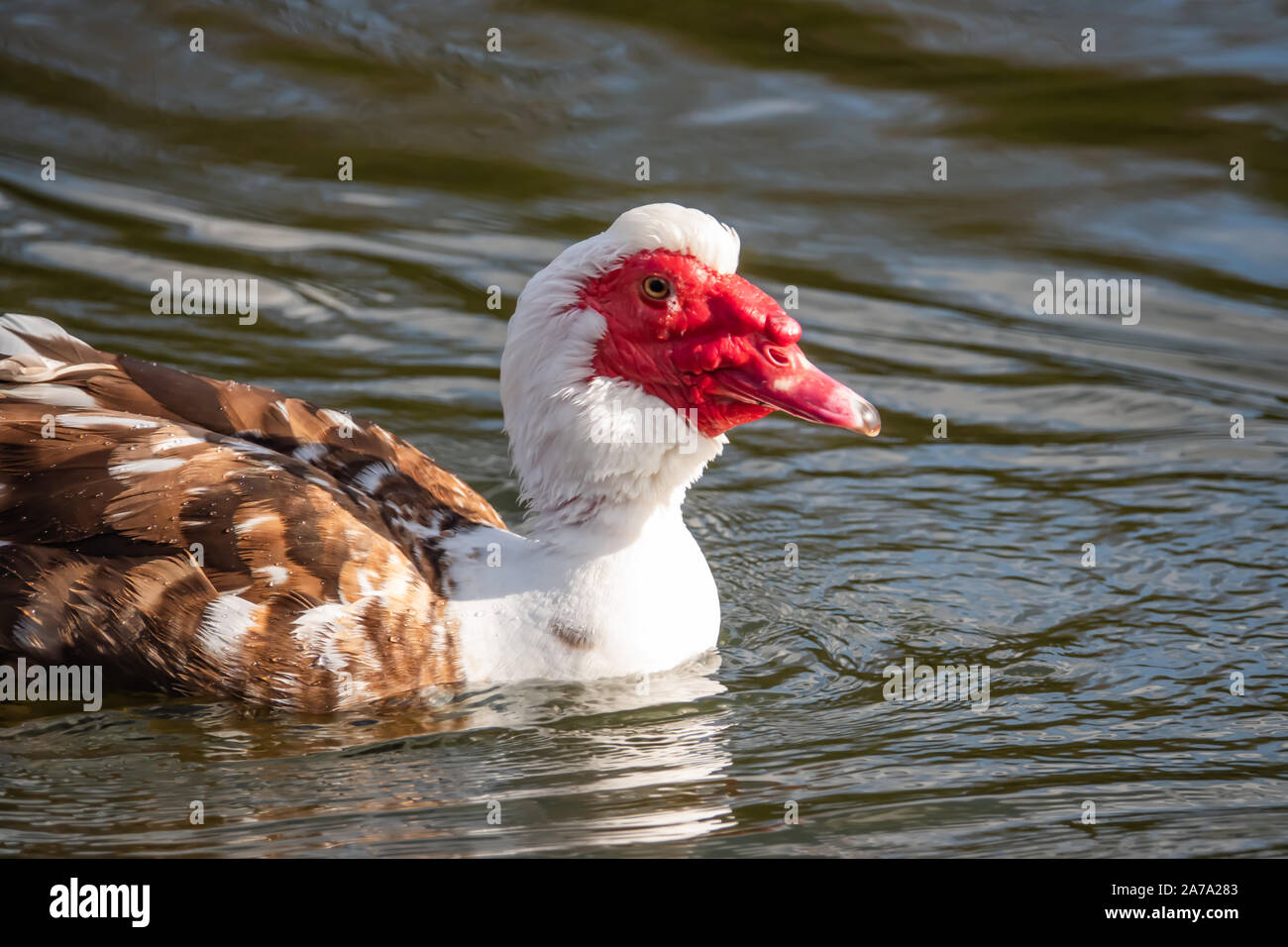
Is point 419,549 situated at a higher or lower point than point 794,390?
lower

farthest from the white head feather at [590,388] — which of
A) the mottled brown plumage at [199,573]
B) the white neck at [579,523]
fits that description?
the mottled brown plumage at [199,573]

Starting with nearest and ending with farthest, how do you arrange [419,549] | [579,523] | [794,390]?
[794,390] < [579,523] < [419,549]

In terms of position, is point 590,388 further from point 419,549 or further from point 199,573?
point 199,573

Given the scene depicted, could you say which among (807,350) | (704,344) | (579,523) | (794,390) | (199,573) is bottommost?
(199,573)

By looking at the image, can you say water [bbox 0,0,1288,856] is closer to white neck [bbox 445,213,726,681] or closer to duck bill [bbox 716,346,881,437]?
white neck [bbox 445,213,726,681]

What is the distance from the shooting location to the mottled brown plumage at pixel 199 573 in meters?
5.90

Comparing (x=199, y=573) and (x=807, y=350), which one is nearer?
(x=199, y=573)

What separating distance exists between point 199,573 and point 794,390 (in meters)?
2.11

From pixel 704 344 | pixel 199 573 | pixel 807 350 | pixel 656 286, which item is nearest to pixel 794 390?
pixel 704 344

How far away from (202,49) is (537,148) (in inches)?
108

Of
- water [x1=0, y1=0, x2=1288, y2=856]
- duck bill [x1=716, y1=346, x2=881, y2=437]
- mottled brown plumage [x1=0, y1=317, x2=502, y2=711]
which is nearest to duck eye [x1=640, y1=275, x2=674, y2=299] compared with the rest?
duck bill [x1=716, y1=346, x2=881, y2=437]

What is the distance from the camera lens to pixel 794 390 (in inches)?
230

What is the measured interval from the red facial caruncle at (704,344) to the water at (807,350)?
1116mm
